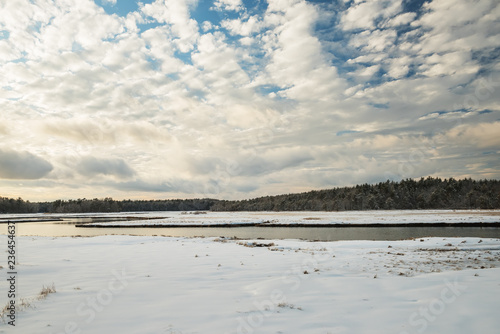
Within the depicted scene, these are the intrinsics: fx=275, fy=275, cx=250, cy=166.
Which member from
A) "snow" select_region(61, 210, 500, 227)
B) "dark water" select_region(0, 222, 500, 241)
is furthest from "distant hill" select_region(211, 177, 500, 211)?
"dark water" select_region(0, 222, 500, 241)

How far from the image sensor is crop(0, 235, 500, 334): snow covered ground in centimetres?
642

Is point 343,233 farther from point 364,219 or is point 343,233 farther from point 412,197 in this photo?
point 412,197

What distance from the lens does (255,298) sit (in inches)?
335

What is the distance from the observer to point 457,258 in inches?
648

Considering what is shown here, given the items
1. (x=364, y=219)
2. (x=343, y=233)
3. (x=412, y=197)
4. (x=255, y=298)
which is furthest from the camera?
(x=412, y=197)

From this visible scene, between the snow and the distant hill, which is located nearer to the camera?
the snow

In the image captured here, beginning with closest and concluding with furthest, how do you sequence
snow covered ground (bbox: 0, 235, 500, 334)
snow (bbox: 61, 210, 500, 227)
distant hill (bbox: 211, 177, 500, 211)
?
snow covered ground (bbox: 0, 235, 500, 334), snow (bbox: 61, 210, 500, 227), distant hill (bbox: 211, 177, 500, 211)

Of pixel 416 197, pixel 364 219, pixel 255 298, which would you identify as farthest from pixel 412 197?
pixel 255 298

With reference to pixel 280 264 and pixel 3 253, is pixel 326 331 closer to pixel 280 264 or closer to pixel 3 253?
pixel 280 264

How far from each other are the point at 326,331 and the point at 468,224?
5672 centimetres

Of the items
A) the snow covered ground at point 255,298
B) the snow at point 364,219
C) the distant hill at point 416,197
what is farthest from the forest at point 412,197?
the snow covered ground at point 255,298

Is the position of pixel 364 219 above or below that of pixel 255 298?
below

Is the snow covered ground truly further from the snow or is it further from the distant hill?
the distant hill

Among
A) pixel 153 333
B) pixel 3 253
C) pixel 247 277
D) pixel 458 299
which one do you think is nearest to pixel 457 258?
pixel 458 299
